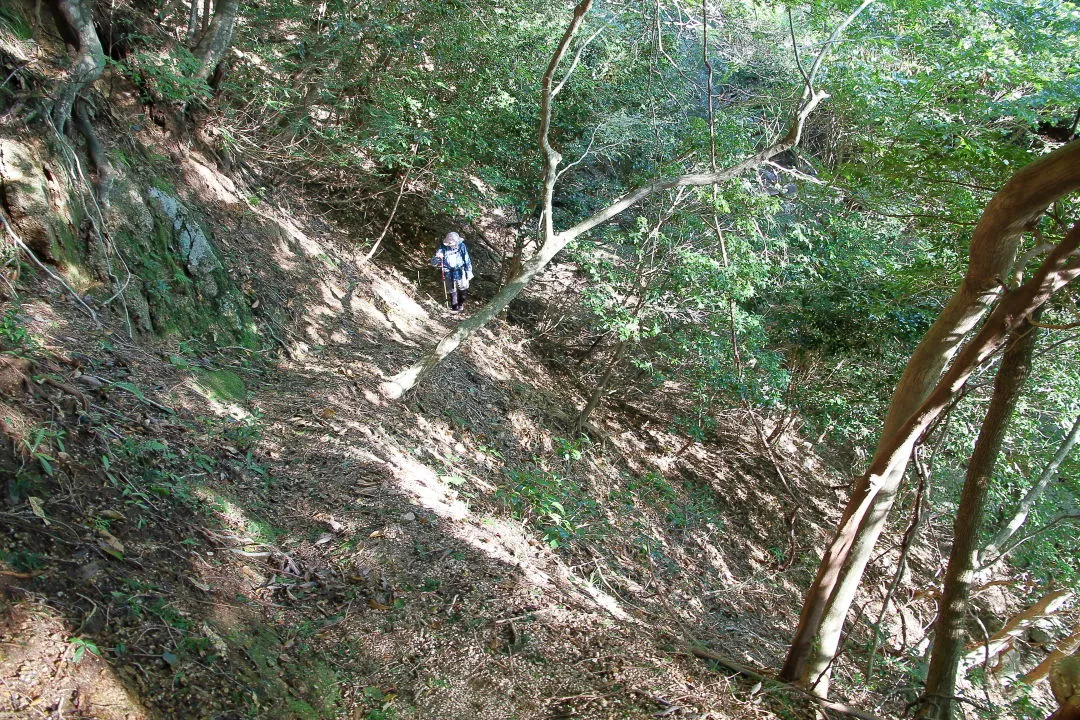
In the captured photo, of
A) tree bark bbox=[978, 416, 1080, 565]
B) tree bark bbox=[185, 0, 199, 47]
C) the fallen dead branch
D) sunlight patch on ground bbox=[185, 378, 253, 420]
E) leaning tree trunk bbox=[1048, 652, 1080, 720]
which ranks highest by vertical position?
tree bark bbox=[978, 416, 1080, 565]

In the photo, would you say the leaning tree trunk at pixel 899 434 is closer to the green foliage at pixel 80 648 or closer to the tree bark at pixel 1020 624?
the green foliage at pixel 80 648

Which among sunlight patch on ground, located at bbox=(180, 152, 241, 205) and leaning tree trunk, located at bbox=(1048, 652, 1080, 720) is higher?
leaning tree trunk, located at bbox=(1048, 652, 1080, 720)

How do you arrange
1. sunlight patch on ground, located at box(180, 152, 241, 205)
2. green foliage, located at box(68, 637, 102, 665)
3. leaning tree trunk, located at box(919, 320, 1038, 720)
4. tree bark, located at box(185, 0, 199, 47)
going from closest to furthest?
green foliage, located at box(68, 637, 102, 665) < leaning tree trunk, located at box(919, 320, 1038, 720) < sunlight patch on ground, located at box(180, 152, 241, 205) < tree bark, located at box(185, 0, 199, 47)

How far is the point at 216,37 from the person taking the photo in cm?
762

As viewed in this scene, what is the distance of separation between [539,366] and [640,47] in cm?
596

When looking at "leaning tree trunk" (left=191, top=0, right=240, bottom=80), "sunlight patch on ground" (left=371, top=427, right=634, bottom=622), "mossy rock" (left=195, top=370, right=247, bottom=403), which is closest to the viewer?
"sunlight patch on ground" (left=371, top=427, right=634, bottom=622)

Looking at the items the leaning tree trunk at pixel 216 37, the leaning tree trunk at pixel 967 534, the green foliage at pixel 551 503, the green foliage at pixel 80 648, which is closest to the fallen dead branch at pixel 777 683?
the leaning tree trunk at pixel 967 534

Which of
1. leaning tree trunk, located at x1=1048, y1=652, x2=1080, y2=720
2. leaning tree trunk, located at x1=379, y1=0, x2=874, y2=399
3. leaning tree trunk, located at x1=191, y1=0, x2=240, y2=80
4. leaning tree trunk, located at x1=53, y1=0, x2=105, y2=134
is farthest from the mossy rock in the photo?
leaning tree trunk, located at x1=1048, y1=652, x2=1080, y2=720

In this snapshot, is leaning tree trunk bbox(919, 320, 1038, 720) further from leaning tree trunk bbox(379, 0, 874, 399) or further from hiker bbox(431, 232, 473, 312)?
hiker bbox(431, 232, 473, 312)

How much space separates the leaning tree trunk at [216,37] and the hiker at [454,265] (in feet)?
Answer: 15.3

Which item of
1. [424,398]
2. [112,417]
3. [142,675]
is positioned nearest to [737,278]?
[424,398]

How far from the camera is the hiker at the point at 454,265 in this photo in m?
11.6

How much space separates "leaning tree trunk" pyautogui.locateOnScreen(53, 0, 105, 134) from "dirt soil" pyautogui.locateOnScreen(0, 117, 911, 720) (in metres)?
1.75

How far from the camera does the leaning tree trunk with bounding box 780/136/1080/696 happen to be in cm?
367
